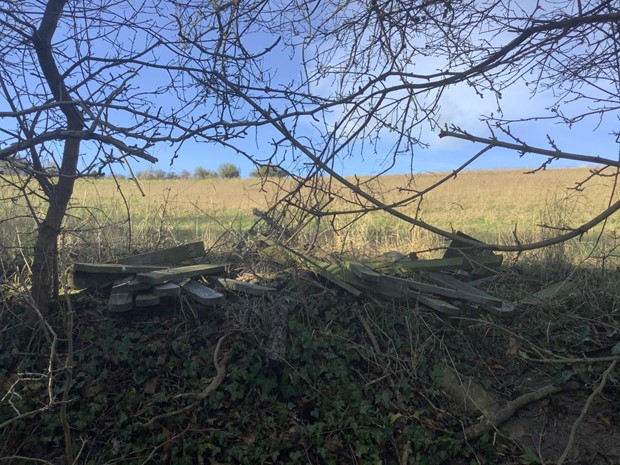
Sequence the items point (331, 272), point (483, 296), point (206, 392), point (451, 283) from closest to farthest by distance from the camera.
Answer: point (206, 392), point (483, 296), point (331, 272), point (451, 283)

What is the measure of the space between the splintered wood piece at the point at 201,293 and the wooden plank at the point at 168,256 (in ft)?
2.72

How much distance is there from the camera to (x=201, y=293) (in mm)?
4906

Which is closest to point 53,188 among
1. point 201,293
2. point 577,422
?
point 201,293

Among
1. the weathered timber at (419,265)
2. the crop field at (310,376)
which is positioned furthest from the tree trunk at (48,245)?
the weathered timber at (419,265)

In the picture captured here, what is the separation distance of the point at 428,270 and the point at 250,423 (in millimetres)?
2807

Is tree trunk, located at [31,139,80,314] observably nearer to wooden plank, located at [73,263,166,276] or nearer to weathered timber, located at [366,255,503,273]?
wooden plank, located at [73,263,166,276]

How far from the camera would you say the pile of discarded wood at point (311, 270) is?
194 inches

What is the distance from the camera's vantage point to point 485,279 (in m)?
6.19

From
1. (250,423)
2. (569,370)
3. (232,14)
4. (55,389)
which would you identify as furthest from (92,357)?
(569,370)

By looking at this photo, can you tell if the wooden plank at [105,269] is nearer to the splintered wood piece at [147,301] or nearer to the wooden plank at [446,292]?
the splintered wood piece at [147,301]

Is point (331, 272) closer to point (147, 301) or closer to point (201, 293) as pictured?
point (201, 293)

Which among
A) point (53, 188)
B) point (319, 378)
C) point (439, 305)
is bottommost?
point (319, 378)

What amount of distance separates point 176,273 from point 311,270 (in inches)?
58.1

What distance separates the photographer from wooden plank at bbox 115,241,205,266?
19.0 ft
